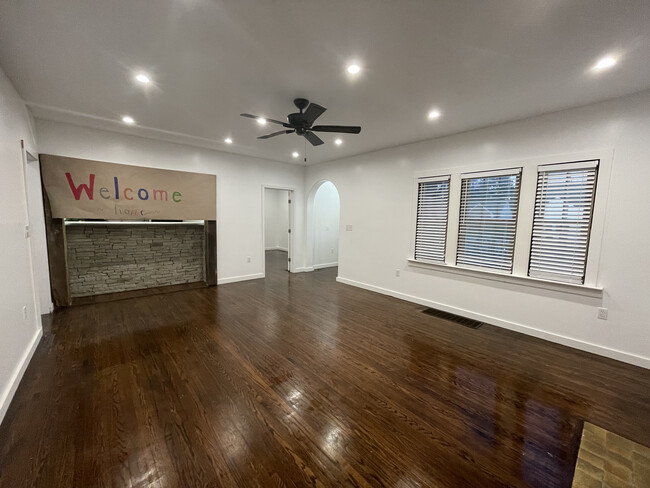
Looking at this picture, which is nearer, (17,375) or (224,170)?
(17,375)

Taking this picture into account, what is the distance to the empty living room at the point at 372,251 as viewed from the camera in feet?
5.42

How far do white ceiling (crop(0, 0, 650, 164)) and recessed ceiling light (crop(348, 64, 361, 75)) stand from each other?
0.07m

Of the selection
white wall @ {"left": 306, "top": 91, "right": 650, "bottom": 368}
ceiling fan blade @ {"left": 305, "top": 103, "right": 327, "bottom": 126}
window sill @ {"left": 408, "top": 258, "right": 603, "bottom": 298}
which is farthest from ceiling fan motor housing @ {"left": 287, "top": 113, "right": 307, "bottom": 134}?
window sill @ {"left": 408, "top": 258, "right": 603, "bottom": 298}

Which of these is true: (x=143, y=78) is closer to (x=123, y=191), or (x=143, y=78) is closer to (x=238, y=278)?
(x=123, y=191)

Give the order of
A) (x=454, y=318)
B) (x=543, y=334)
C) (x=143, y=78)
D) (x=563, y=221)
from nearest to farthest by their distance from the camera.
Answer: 1. (x=143, y=78)
2. (x=563, y=221)
3. (x=543, y=334)
4. (x=454, y=318)

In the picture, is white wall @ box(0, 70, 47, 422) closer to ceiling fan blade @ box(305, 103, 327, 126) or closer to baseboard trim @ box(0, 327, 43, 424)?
baseboard trim @ box(0, 327, 43, 424)

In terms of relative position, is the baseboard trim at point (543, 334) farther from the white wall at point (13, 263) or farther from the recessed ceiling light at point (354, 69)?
the white wall at point (13, 263)

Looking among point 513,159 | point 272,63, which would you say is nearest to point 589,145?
point 513,159

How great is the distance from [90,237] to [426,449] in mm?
5502

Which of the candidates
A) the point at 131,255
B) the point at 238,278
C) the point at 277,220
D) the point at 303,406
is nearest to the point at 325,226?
the point at 238,278

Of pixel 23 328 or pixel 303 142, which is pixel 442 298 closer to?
pixel 303 142

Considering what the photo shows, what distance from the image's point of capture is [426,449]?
5.53 ft

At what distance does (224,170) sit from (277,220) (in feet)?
16.3

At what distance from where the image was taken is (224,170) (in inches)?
214
